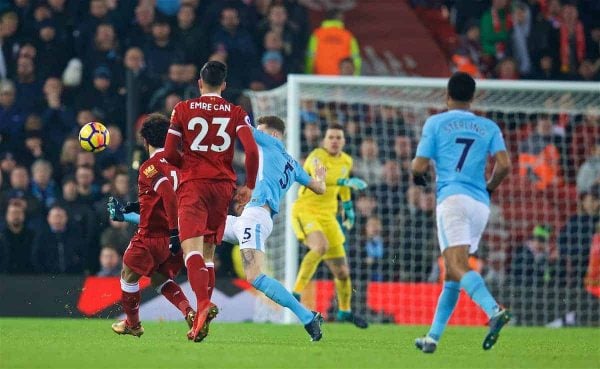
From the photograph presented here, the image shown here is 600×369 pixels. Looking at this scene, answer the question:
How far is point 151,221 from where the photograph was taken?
33.3 feet

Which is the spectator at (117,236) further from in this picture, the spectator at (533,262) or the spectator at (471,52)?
the spectator at (471,52)

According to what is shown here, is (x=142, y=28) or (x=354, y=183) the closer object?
(x=354, y=183)

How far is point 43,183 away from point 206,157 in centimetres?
617

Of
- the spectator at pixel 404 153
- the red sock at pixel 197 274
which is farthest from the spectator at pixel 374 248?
the red sock at pixel 197 274

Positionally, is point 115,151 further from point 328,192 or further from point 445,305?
point 445,305

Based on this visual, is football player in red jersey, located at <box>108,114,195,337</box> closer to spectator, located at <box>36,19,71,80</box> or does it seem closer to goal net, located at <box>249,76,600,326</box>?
goal net, located at <box>249,76,600,326</box>

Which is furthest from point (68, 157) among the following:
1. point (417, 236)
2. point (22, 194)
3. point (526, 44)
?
point (526, 44)

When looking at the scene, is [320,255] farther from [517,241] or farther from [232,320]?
[517,241]

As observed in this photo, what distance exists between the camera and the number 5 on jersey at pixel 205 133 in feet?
31.3

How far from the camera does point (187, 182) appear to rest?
957cm

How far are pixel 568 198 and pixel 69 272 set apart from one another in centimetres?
653

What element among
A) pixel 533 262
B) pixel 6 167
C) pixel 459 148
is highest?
pixel 459 148

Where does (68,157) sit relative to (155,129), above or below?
below

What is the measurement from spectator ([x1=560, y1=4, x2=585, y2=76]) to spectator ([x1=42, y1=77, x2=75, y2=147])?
725 cm
